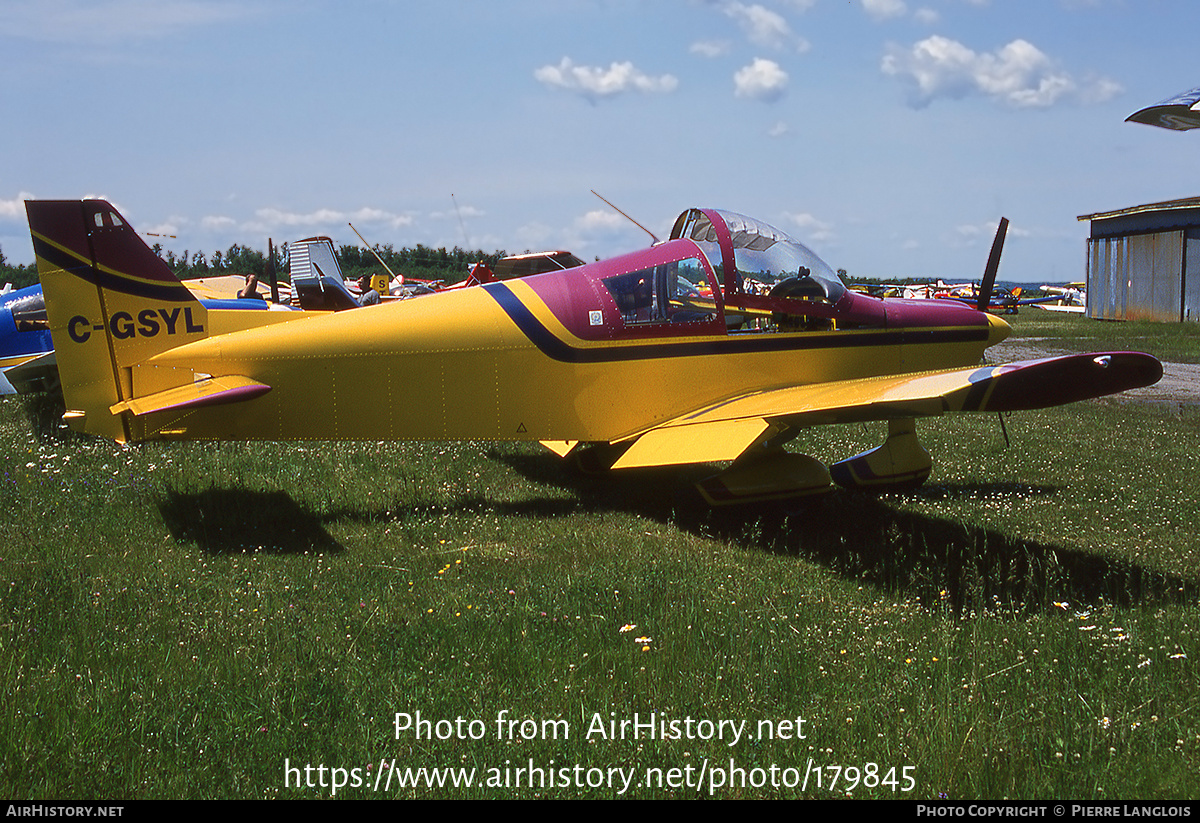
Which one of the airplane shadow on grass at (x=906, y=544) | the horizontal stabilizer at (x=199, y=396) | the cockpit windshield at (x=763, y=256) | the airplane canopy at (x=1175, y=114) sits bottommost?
the airplane shadow on grass at (x=906, y=544)

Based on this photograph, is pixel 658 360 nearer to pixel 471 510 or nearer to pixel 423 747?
pixel 471 510

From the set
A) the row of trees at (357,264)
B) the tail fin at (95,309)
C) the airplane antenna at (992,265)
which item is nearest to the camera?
the tail fin at (95,309)

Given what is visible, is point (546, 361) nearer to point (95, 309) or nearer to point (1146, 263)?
point (95, 309)

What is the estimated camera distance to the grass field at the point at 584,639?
11.3 ft

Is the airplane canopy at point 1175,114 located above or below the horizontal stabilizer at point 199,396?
above

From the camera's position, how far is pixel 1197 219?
103ft

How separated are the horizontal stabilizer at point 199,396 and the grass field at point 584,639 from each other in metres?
0.96

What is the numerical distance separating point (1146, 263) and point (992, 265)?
29635 millimetres

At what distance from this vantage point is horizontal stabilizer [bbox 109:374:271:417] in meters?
6.28

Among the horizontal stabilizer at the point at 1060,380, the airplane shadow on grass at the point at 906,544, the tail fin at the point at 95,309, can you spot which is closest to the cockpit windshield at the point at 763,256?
the airplane shadow on grass at the point at 906,544

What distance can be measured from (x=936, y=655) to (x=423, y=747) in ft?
8.33

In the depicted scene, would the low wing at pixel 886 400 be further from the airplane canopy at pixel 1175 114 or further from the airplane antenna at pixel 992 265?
the airplane canopy at pixel 1175 114

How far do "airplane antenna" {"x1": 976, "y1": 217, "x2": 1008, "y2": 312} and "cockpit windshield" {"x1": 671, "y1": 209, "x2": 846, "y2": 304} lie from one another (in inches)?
112

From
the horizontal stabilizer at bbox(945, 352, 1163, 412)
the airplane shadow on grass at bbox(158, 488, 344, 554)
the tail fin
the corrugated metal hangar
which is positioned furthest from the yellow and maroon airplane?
the corrugated metal hangar
